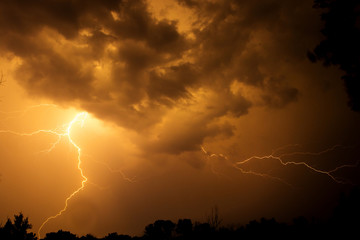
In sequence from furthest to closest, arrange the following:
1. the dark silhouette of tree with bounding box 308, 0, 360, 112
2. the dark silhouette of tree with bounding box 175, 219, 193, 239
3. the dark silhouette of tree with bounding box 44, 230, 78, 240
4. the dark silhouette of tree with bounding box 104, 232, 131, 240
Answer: the dark silhouette of tree with bounding box 175, 219, 193, 239 → the dark silhouette of tree with bounding box 104, 232, 131, 240 → the dark silhouette of tree with bounding box 44, 230, 78, 240 → the dark silhouette of tree with bounding box 308, 0, 360, 112

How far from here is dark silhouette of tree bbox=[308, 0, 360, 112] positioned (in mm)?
9617

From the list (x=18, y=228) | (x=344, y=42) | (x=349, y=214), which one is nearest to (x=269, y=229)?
(x=349, y=214)

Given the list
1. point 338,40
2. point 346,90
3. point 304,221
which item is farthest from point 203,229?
point 338,40

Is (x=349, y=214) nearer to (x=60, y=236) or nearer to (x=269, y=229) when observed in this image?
(x=269, y=229)

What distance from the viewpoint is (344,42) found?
32.0 feet

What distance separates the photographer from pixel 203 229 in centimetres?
2227

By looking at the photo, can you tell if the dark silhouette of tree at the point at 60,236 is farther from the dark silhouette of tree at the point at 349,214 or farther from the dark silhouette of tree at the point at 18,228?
the dark silhouette of tree at the point at 349,214

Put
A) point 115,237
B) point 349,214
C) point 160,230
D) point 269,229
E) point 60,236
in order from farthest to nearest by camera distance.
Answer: point 160,230 → point 115,237 → point 60,236 → point 269,229 → point 349,214

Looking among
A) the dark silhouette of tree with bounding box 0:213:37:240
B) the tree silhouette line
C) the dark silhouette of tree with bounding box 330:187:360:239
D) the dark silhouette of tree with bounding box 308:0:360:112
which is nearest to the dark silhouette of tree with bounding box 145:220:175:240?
the tree silhouette line

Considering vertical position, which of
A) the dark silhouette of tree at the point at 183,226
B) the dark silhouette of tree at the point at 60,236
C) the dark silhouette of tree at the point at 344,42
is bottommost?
the dark silhouette of tree at the point at 60,236

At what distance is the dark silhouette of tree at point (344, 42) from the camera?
9.62m

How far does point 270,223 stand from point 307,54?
14.4 m

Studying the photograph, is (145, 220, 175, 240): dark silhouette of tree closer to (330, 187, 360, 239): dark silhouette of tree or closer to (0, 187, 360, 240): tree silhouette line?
(0, 187, 360, 240): tree silhouette line

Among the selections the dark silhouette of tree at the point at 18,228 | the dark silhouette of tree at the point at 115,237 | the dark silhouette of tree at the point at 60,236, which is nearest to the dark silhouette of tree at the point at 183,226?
the dark silhouette of tree at the point at 115,237
